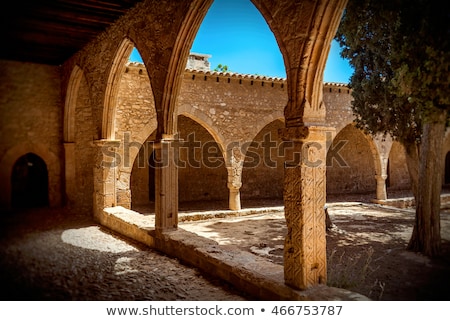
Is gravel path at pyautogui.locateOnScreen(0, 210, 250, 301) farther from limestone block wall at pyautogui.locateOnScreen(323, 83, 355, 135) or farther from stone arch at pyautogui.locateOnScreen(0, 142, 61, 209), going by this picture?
limestone block wall at pyautogui.locateOnScreen(323, 83, 355, 135)

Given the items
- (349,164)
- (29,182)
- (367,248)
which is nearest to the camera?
(367,248)

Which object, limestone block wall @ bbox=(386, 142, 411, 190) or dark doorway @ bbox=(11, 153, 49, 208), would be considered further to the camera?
limestone block wall @ bbox=(386, 142, 411, 190)

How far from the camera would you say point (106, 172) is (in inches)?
282

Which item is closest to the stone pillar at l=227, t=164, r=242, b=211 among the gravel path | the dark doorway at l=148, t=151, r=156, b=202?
the dark doorway at l=148, t=151, r=156, b=202

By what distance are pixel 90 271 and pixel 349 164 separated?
43.0 ft

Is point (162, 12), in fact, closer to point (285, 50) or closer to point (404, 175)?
point (285, 50)

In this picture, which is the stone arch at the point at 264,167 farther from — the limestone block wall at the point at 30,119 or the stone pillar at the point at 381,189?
the limestone block wall at the point at 30,119

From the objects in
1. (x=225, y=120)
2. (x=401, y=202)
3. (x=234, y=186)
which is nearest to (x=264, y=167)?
(x=234, y=186)

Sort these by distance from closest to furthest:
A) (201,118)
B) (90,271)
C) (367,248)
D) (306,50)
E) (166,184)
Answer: (306,50)
(90,271)
(166,184)
(367,248)
(201,118)

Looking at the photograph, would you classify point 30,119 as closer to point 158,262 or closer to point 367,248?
point 158,262

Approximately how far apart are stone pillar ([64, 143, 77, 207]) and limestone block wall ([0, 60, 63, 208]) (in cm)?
30

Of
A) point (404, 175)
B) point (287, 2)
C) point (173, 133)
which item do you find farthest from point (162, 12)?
point (404, 175)

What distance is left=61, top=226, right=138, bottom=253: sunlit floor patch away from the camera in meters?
5.16

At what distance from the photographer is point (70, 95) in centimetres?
848
